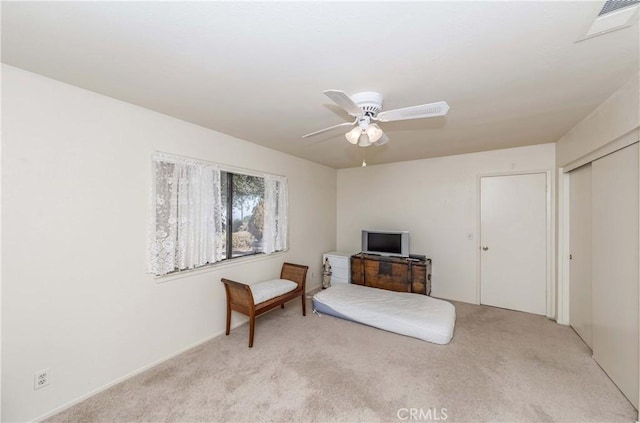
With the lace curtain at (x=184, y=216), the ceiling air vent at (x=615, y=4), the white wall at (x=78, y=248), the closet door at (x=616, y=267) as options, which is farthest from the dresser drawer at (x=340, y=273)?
the ceiling air vent at (x=615, y=4)

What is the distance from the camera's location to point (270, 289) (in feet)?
10.1

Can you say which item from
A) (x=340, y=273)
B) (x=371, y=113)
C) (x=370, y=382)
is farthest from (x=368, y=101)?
(x=340, y=273)

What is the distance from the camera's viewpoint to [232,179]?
3230 mm

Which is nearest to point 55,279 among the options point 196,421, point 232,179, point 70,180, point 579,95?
point 70,180

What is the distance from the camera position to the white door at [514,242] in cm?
357

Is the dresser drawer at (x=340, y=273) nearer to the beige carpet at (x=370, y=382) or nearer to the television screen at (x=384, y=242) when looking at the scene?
the television screen at (x=384, y=242)

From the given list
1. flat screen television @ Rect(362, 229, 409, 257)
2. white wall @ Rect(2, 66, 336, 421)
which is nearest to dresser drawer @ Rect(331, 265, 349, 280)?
flat screen television @ Rect(362, 229, 409, 257)

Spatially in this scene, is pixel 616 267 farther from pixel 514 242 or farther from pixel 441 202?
pixel 441 202

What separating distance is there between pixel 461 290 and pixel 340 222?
7.93 ft

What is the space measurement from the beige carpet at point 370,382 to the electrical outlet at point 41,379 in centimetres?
25

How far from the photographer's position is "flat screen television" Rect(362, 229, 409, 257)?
4172 mm

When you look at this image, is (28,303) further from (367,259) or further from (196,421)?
(367,259)

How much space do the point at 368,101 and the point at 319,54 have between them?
586 mm

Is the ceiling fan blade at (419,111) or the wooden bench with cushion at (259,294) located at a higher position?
the ceiling fan blade at (419,111)
